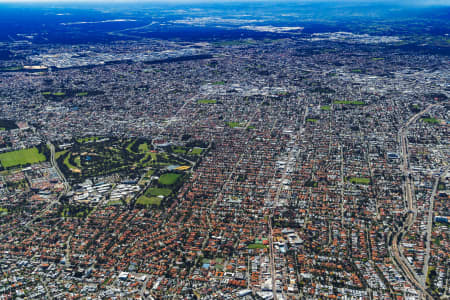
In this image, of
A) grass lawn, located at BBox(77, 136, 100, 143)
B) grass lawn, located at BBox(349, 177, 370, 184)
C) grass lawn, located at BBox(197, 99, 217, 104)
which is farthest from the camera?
grass lawn, located at BBox(197, 99, 217, 104)

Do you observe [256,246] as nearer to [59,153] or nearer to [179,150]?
[179,150]

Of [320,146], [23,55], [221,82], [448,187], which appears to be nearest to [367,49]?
[221,82]

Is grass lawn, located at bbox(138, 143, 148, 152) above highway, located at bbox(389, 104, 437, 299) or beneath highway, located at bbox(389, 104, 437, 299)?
above

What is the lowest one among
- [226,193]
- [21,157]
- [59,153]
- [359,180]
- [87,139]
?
[226,193]

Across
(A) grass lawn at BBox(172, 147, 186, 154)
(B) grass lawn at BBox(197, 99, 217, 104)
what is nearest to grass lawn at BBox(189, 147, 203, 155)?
(A) grass lawn at BBox(172, 147, 186, 154)

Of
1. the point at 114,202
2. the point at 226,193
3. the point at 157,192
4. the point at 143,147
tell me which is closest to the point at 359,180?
the point at 226,193

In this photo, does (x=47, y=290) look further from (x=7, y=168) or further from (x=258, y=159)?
(x=258, y=159)

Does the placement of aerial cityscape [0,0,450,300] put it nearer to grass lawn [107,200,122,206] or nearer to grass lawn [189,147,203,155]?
grass lawn [107,200,122,206]
